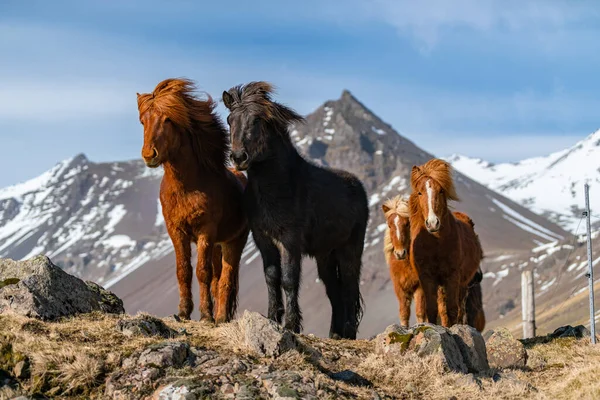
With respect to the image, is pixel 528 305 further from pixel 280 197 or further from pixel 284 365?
pixel 284 365

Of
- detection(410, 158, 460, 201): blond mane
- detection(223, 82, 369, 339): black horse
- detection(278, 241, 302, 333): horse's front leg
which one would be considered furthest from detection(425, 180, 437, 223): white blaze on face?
detection(278, 241, 302, 333): horse's front leg

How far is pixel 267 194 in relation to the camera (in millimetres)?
13633

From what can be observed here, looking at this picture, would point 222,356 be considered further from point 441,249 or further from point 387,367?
point 441,249

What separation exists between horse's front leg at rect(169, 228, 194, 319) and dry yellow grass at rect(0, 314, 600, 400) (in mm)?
859

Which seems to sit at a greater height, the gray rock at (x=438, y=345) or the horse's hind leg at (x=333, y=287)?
the horse's hind leg at (x=333, y=287)

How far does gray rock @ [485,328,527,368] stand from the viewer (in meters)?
13.6

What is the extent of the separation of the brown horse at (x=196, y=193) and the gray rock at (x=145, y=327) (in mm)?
1684

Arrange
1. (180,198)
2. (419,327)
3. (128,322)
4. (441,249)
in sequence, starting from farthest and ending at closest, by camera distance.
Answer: (441,249) → (180,198) → (419,327) → (128,322)

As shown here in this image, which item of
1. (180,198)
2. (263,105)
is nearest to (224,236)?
(180,198)

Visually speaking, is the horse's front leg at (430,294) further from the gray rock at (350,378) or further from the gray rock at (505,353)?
the gray rock at (350,378)

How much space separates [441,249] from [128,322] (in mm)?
7036

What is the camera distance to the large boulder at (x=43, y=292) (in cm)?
1165

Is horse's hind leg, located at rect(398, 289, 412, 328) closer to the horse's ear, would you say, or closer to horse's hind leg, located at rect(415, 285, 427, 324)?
horse's hind leg, located at rect(415, 285, 427, 324)

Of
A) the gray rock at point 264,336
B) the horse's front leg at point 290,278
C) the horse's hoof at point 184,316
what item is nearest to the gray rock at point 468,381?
the gray rock at point 264,336
